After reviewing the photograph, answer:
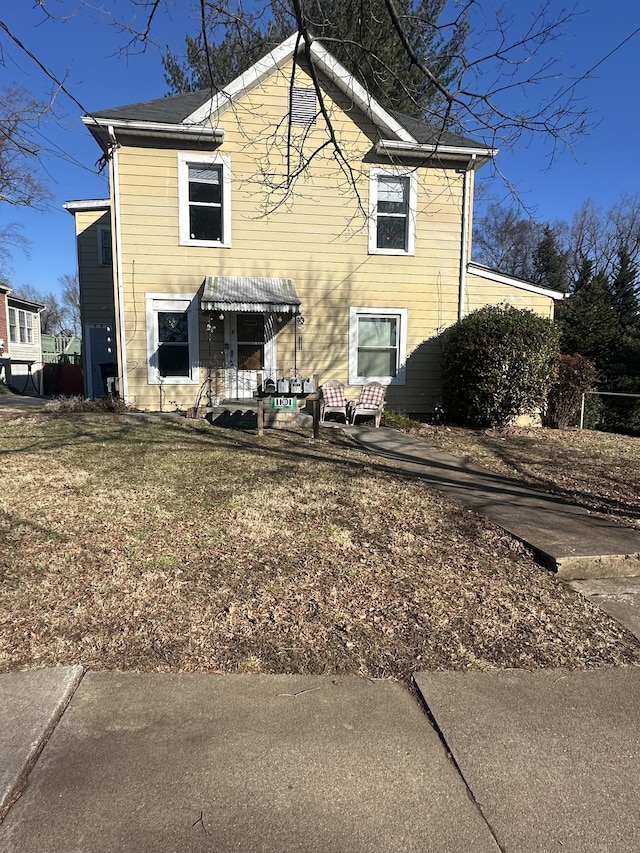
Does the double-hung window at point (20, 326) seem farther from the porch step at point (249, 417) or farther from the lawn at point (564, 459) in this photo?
the lawn at point (564, 459)

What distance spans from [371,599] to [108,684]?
1649 millimetres

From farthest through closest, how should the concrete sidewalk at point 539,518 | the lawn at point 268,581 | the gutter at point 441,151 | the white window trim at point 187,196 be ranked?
the gutter at point 441,151 < the white window trim at point 187,196 < the concrete sidewalk at point 539,518 < the lawn at point 268,581

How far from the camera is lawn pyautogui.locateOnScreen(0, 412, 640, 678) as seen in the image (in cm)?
293

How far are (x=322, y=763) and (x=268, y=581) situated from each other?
1.58 m

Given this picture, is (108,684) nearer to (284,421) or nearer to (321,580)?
(321,580)

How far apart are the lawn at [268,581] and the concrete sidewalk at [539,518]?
0.24m

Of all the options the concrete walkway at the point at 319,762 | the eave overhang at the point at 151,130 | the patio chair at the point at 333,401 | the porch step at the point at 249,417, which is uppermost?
the eave overhang at the point at 151,130

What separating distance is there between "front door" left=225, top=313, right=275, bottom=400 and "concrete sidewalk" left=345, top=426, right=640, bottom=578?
408cm

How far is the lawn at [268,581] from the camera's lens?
2.93 m

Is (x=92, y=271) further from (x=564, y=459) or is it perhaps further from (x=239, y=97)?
(x=564, y=459)

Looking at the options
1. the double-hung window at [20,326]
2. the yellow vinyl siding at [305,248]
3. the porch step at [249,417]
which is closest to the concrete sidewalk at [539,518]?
the porch step at [249,417]

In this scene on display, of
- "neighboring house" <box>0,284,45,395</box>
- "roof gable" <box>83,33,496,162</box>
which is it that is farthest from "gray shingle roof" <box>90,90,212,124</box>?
"neighboring house" <box>0,284,45,395</box>

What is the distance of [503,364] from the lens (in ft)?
32.6

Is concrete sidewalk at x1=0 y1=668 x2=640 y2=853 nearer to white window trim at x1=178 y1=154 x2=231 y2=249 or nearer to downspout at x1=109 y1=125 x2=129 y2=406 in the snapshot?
downspout at x1=109 y1=125 x2=129 y2=406
